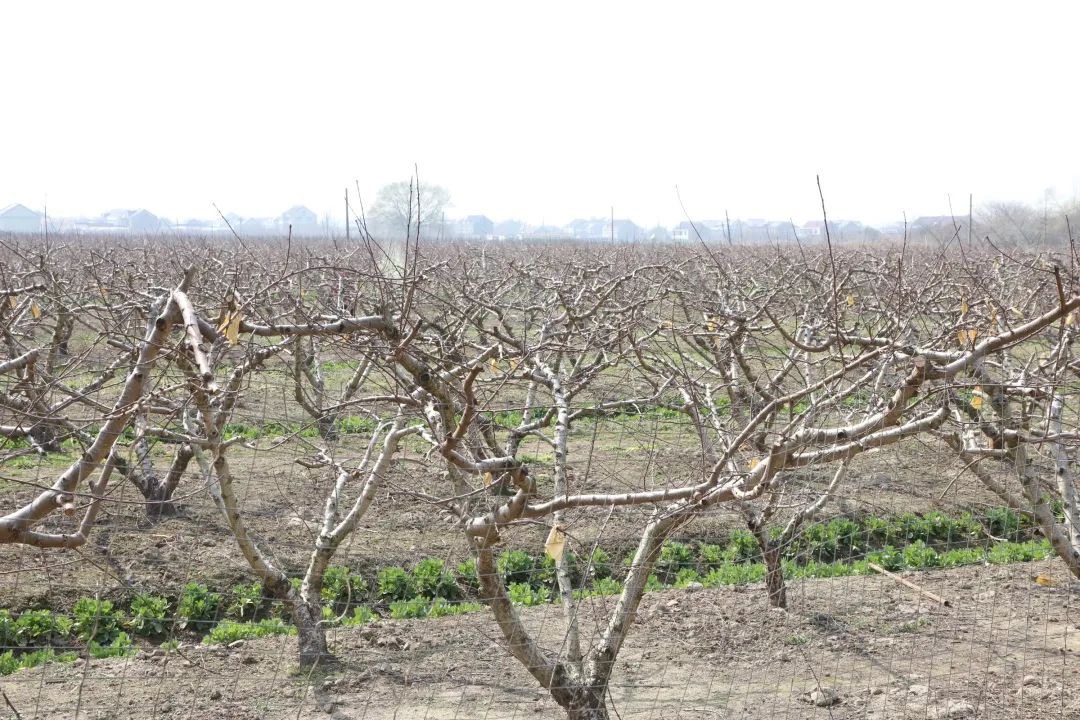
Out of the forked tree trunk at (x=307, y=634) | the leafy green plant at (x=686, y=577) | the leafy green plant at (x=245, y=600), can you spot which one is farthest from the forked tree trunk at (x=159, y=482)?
the leafy green plant at (x=686, y=577)

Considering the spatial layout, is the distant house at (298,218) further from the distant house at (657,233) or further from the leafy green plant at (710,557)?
the leafy green plant at (710,557)

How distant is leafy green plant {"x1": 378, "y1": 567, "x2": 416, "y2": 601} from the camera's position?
5.96 m

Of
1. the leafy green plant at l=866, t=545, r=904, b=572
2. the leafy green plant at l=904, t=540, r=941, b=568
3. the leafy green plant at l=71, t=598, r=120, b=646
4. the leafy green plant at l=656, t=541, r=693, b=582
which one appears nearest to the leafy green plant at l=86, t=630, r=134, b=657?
the leafy green plant at l=71, t=598, r=120, b=646

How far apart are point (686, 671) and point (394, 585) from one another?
2251 mm

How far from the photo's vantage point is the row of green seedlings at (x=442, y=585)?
5.05 metres

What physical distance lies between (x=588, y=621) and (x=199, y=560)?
275 cm

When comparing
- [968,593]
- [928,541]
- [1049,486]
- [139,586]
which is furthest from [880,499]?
[139,586]

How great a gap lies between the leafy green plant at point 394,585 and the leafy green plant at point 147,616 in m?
1.23

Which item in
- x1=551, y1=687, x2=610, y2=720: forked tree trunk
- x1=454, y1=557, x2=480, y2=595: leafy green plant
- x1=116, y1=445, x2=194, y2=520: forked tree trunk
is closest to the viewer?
x1=551, y1=687, x2=610, y2=720: forked tree trunk

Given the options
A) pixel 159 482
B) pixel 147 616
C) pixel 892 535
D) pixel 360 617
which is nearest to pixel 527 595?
pixel 360 617

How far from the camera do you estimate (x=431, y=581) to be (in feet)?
19.9

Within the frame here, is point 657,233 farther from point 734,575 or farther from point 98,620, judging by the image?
point 98,620

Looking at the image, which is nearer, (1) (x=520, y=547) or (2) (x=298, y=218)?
(1) (x=520, y=547)

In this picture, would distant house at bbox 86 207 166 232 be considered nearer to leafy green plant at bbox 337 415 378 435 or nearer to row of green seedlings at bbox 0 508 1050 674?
leafy green plant at bbox 337 415 378 435
